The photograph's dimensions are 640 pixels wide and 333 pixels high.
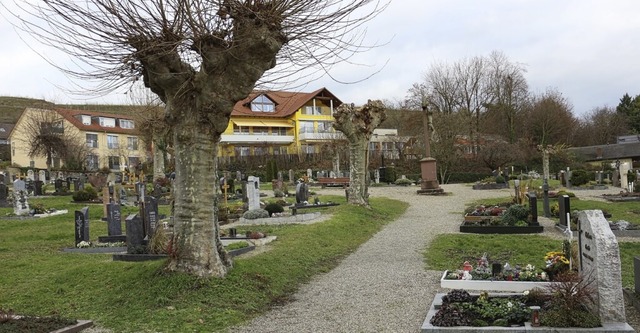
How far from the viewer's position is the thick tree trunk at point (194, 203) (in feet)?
28.9

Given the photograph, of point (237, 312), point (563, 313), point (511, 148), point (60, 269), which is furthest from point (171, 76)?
point (511, 148)

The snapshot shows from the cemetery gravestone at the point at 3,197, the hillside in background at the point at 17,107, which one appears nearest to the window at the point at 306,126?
the hillside in background at the point at 17,107

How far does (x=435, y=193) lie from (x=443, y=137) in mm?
19404

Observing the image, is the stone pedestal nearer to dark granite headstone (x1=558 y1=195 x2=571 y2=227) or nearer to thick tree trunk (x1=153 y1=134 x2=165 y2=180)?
dark granite headstone (x1=558 y1=195 x2=571 y2=227)

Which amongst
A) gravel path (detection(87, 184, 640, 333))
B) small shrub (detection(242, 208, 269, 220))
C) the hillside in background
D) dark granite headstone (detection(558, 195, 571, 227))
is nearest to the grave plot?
gravel path (detection(87, 184, 640, 333))

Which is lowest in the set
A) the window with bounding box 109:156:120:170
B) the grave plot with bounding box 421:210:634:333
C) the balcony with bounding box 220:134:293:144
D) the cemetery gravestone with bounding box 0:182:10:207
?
the grave plot with bounding box 421:210:634:333

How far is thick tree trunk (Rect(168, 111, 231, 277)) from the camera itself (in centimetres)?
882

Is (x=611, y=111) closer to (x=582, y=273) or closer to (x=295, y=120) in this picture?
(x=295, y=120)

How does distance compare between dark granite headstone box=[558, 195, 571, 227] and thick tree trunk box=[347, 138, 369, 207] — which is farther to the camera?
thick tree trunk box=[347, 138, 369, 207]

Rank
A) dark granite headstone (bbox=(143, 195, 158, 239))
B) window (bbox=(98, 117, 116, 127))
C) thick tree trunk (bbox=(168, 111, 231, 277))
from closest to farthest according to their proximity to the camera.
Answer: thick tree trunk (bbox=(168, 111, 231, 277)) → dark granite headstone (bbox=(143, 195, 158, 239)) → window (bbox=(98, 117, 116, 127))

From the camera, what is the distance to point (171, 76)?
8.73 meters

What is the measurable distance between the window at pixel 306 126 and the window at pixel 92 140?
2628cm

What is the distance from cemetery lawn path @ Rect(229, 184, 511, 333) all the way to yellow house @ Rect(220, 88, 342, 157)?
5235 centimetres

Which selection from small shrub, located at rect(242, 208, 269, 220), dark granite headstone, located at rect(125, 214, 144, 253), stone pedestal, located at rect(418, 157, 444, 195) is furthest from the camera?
stone pedestal, located at rect(418, 157, 444, 195)
